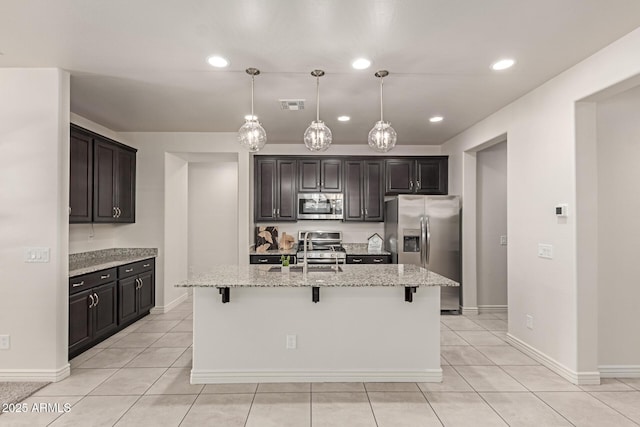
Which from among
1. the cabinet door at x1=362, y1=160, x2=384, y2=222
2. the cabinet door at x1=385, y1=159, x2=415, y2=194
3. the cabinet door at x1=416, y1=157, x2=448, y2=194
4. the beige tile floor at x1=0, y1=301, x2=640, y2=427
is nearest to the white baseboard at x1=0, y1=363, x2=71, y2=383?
the beige tile floor at x1=0, y1=301, x2=640, y2=427

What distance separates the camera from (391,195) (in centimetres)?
605

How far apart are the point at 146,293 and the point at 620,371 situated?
5.63m

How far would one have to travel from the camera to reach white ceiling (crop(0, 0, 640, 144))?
2270 millimetres

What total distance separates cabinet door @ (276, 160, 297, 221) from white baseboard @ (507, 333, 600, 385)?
3613 mm

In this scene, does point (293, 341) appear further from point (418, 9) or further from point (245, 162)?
point (245, 162)

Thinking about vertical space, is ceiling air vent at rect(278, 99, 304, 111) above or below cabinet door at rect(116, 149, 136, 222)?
above

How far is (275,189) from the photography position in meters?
5.86

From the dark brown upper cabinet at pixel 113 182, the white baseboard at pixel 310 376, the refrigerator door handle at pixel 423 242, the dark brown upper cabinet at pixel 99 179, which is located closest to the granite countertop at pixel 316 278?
the white baseboard at pixel 310 376

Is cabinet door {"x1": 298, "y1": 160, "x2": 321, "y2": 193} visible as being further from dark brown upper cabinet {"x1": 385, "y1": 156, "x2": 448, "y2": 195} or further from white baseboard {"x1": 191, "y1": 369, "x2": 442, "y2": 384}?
white baseboard {"x1": 191, "y1": 369, "x2": 442, "y2": 384}

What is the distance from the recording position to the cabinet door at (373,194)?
19.6 ft

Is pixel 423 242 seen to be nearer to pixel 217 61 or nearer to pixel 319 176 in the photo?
pixel 319 176

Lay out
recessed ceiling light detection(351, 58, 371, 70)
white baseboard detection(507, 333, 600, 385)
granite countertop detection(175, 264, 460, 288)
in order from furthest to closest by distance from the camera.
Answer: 1. white baseboard detection(507, 333, 600, 385)
2. recessed ceiling light detection(351, 58, 371, 70)
3. granite countertop detection(175, 264, 460, 288)

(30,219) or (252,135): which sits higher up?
(252,135)

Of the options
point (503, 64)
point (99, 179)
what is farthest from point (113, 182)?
point (503, 64)
